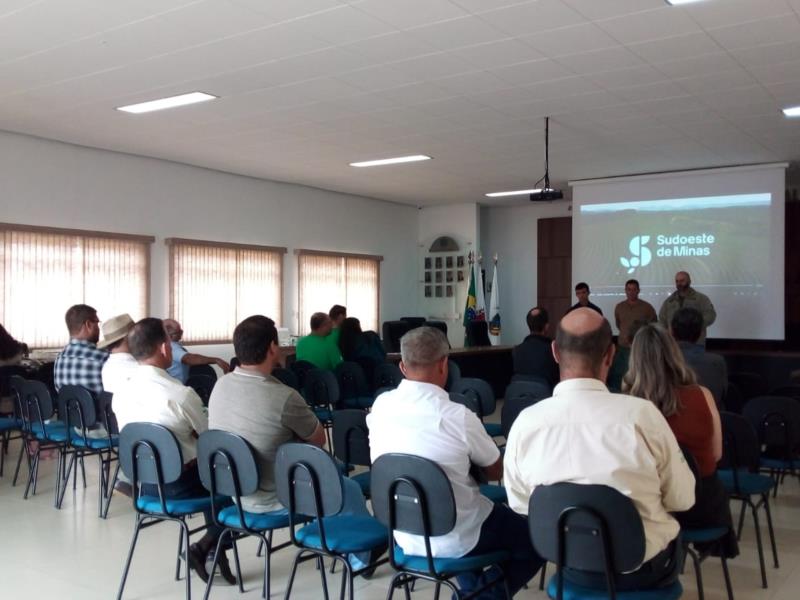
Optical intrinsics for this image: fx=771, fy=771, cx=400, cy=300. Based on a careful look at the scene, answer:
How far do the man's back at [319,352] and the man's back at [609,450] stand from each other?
16.2 feet

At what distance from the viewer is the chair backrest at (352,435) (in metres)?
3.82

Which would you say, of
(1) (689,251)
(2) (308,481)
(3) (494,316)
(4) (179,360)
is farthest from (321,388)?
(3) (494,316)

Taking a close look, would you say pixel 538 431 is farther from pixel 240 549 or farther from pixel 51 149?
pixel 51 149

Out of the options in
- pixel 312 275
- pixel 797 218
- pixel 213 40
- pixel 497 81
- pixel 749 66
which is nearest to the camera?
pixel 213 40

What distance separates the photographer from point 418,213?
14312 millimetres

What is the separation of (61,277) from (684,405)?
25.2 feet

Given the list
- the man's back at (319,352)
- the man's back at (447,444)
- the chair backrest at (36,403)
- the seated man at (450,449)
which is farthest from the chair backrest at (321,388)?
the man's back at (447,444)

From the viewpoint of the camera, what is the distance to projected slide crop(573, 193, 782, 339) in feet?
32.3

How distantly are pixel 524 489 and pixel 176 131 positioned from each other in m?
6.82

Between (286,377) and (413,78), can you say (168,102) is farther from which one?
(286,377)

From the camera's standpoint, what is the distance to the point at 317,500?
2.86 metres

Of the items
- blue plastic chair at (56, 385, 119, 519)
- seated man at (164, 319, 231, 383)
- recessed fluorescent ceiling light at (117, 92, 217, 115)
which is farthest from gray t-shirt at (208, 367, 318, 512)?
recessed fluorescent ceiling light at (117, 92, 217, 115)

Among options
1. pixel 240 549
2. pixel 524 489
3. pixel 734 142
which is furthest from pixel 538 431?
pixel 734 142

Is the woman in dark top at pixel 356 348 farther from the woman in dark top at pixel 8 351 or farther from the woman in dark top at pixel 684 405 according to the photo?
the woman in dark top at pixel 684 405
